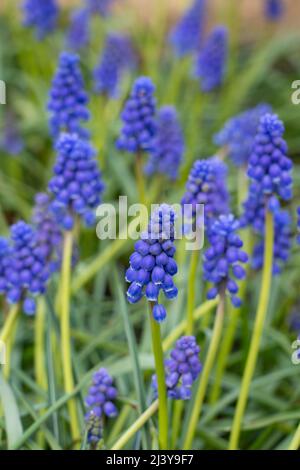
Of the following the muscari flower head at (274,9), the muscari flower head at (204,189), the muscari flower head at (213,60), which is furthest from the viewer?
the muscari flower head at (274,9)

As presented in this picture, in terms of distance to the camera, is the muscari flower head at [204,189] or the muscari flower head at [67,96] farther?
the muscari flower head at [67,96]

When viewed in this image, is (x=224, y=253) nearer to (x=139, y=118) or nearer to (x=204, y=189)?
(x=204, y=189)

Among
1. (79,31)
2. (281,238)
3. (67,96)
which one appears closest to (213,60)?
(79,31)

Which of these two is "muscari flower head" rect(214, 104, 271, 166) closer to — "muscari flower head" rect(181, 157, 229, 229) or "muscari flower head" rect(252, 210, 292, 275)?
"muscari flower head" rect(252, 210, 292, 275)

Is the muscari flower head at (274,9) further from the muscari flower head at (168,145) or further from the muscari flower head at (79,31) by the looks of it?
the muscari flower head at (168,145)

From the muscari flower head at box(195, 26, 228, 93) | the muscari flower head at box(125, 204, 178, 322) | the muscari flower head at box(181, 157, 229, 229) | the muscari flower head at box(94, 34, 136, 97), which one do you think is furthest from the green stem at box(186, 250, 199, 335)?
the muscari flower head at box(195, 26, 228, 93)

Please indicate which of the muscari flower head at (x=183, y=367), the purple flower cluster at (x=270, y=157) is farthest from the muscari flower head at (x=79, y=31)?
the muscari flower head at (x=183, y=367)
